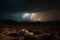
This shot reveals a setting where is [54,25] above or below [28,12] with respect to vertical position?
below

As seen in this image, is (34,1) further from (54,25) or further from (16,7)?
(54,25)

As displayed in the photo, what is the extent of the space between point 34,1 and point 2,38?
0.63m

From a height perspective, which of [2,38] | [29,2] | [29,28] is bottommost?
[2,38]

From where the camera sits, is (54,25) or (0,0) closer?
(0,0)

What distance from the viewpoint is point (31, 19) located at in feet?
5.56

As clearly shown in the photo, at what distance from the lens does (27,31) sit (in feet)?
5.58

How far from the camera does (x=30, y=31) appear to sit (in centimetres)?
172

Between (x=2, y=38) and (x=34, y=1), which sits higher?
(x=34, y=1)

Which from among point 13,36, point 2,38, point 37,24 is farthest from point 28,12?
point 2,38

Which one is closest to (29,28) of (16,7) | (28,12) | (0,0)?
(28,12)

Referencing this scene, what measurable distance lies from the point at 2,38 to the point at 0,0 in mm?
489

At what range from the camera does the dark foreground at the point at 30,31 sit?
166 cm

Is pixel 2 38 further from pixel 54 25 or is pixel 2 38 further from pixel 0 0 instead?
pixel 54 25

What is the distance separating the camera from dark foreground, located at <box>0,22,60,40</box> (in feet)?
5.46
